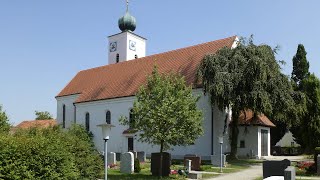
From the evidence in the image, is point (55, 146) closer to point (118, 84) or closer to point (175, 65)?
point (175, 65)

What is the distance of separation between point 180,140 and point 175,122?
1176 mm

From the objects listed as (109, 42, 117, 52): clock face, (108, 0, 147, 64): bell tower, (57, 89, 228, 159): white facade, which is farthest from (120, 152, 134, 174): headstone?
(109, 42, 117, 52): clock face

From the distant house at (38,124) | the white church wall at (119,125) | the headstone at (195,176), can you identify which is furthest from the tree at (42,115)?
the headstone at (195,176)

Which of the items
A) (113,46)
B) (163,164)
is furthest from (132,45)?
(163,164)

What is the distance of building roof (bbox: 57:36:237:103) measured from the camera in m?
36.9

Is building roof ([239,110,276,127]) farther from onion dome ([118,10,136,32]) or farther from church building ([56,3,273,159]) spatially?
onion dome ([118,10,136,32])

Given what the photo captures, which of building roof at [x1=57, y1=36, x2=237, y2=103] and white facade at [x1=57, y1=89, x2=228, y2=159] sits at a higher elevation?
building roof at [x1=57, y1=36, x2=237, y2=103]

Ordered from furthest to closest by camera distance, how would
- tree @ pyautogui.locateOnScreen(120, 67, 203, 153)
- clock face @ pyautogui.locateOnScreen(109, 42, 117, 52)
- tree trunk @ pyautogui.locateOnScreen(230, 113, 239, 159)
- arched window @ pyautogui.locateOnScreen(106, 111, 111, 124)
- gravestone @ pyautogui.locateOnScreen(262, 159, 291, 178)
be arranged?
1. clock face @ pyautogui.locateOnScreen(109, 42, 117, 52)
2. arched window @ pyautogui.locateOnScreen(106, 111, 111, 124)
3. tree trunk @ pyautogui.locateOnScreen(230, 113, 239, 159)
4. tree @ pyautogui.locateOnScreen(120, 67, 203, 153)
5. gravestone @ pyautogui.locateOnScreen(262, 159, 291, 178)

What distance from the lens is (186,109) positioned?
20078 millimetres

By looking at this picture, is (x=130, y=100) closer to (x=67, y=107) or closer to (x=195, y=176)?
(x=67, y=107)

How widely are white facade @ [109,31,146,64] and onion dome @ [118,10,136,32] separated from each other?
0.98 metres

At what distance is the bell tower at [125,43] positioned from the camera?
184 feet

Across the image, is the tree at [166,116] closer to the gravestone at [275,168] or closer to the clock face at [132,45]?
the gravestone at [275,168]

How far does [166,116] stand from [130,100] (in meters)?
19.7
